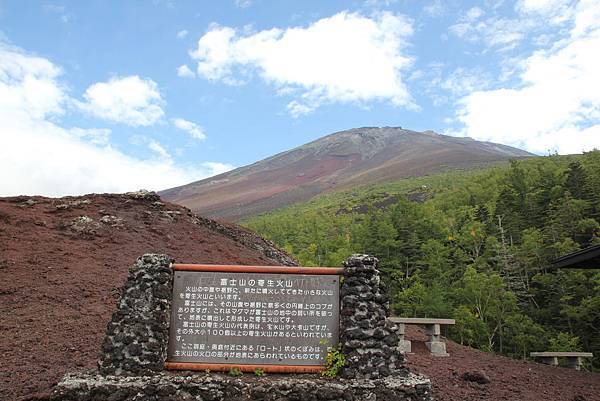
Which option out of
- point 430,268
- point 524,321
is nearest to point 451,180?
point 430,268

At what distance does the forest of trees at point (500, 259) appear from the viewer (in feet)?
54.6

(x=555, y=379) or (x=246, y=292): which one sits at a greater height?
(x=246, y=292)

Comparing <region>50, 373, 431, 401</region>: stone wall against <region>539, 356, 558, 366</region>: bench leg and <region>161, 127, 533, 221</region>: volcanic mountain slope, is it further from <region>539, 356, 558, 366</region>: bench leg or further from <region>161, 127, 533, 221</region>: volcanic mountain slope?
<region>161, 127, 533, 221</region>: volcanic mountain slope

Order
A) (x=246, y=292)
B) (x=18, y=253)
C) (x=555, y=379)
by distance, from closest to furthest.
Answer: (x=246, y=292), (x=555, y=379), (x=18, y=253)

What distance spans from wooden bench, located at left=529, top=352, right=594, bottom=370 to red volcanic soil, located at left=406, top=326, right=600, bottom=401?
959 mm

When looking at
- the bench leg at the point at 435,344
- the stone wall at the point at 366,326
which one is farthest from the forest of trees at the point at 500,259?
the stone wall at the point at 366,326

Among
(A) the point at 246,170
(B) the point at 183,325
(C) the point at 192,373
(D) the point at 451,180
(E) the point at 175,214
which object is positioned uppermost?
(A) the point at 246,170

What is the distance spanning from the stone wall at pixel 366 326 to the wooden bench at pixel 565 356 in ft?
29.8

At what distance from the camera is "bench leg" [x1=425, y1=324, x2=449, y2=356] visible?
11.2m

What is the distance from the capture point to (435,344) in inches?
442

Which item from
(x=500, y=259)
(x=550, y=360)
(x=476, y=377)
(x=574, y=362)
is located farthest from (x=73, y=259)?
(x=500, y=259)

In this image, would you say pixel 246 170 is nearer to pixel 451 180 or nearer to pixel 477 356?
pixel 451 180

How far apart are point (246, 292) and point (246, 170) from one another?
98.4m

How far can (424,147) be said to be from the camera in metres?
97.9
